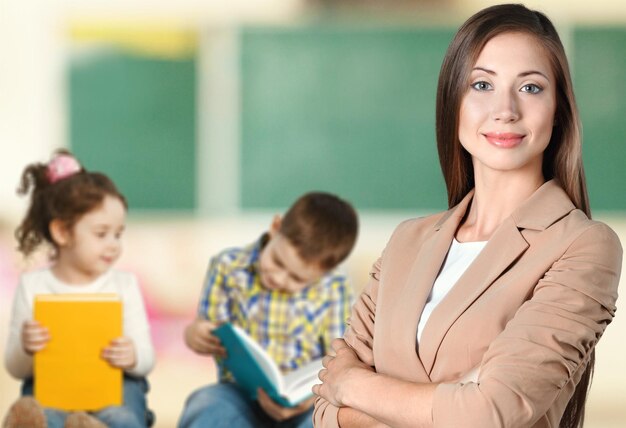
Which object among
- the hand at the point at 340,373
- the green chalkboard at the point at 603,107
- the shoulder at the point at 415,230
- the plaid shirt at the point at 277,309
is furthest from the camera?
the green chalkboard at the point at 603,107

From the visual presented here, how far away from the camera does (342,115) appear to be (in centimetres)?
607

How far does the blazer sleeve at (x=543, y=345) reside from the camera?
5.29 ft

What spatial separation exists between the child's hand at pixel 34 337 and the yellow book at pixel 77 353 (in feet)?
0.05

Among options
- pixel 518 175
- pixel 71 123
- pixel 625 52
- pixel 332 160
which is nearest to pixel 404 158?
pixel 332 160

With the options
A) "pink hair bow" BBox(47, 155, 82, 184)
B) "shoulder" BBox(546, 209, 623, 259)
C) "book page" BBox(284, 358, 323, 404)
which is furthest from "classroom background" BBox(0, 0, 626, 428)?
"shoulder" BBox(546, 209, 623, 259)

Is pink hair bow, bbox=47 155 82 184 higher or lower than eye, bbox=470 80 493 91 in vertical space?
lower

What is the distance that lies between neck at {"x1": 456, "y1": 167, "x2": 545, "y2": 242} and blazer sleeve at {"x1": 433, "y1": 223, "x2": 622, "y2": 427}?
0.17 metres

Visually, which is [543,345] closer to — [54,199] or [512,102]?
[512,102]

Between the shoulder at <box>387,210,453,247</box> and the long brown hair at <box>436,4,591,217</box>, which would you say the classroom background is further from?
the long brown hair at <box>436,4,591,217</box>

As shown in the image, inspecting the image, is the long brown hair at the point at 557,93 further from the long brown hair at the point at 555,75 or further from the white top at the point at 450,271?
the white top at the point at 450,271

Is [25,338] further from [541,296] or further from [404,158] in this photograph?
[404,158]

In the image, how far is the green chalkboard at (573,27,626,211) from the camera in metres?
6.04

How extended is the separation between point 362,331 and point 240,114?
14.0 feet

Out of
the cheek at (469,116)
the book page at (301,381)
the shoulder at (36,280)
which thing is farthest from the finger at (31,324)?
the cheek at (469,116)
